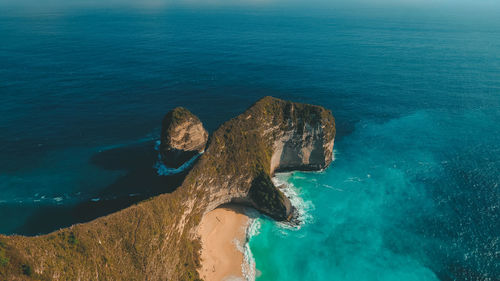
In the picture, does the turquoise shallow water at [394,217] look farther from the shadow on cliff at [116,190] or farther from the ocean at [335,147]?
the shadow on cliff at [116,190]

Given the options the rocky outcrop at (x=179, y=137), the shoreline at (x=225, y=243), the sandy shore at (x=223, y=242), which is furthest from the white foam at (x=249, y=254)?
the rocky outcrop at (x=179, y=137)

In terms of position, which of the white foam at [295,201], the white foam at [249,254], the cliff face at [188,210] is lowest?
the white foam at [249,254]

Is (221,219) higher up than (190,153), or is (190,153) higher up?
(190,153)

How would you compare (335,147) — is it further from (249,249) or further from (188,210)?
(188,210)

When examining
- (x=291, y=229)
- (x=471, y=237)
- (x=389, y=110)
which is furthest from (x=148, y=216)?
(x=389, y=110)

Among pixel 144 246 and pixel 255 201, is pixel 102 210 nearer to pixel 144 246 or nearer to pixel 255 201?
pixel 144 246

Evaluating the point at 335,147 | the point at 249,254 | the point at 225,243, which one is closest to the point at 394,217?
the point at 335,147
